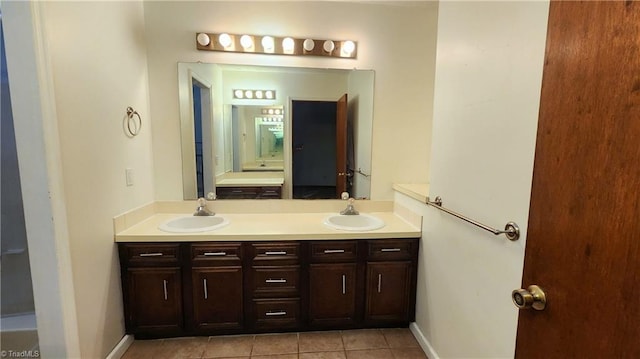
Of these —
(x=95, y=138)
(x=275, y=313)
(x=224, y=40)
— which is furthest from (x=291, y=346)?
(x=224, y=40)

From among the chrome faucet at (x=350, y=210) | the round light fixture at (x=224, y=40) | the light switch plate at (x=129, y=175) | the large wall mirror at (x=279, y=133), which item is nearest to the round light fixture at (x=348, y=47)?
the large wall mirror at (x=279, y=133)

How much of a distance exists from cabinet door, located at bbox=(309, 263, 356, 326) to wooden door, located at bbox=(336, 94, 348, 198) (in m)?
0.75

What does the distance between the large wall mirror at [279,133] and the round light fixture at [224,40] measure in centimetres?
18

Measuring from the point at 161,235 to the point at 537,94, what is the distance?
219cm

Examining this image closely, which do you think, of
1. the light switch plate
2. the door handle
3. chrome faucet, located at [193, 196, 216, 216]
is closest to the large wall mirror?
chrome faucet, located at [193, 196, 216, 216]

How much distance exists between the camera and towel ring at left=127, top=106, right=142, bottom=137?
202 cm

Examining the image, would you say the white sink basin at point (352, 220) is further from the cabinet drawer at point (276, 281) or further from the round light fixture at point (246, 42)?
the round light fixture at point (246, 42)

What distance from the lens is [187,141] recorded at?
7.91ft

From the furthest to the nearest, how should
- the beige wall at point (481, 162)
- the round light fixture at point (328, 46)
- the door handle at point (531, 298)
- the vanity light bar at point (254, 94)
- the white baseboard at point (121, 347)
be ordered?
the vanity light bar at point (254, 94)
the round light fixture at point (328, 46)
the white baseboard at point (121, 347)
the beige wall at point (481, 162)
the door handle at point (531, 298)

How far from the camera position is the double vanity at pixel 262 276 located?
194cm

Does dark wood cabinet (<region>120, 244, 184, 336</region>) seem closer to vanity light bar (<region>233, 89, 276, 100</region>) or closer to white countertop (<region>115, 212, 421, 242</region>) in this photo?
white countertop (<region>115, 212, 421, 242</region>)

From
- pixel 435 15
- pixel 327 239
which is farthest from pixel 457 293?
pixel 435 15

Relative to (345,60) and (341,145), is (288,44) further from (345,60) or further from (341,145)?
(341,145)

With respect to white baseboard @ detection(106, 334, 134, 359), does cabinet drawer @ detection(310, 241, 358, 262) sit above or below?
above
